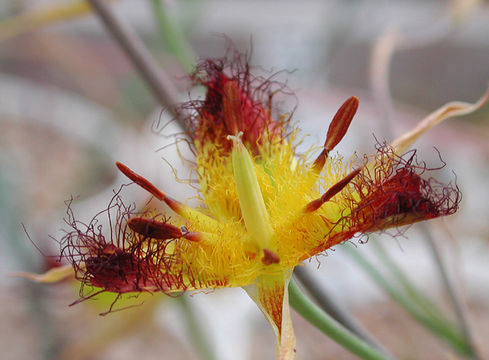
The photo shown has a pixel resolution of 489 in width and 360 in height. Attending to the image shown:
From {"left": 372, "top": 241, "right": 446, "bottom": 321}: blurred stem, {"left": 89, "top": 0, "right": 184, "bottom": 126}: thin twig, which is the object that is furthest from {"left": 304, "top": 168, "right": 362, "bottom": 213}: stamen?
{"left": 372, "top": 241, "right": 446, "bottom": 321}: blurred stem

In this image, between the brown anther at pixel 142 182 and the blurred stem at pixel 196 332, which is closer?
the brown anther at pixel 142 182

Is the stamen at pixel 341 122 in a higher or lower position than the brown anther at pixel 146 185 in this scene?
higher

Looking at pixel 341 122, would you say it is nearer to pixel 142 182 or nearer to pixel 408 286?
pixel 142 182

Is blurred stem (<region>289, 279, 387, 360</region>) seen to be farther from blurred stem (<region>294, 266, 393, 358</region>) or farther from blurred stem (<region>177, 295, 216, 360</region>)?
blurred stem (<region>177, 295, 216, 360</region>)

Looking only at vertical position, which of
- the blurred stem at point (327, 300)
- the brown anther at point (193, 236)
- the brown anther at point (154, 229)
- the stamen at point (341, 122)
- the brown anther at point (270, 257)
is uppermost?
the stamen at point (341, 122)

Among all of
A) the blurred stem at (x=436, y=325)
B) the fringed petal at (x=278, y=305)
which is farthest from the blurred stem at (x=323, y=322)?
the blurred stem at (x=436, y=325)

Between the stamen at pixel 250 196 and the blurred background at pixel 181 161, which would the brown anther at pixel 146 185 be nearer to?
the stamen at pixel 250 196

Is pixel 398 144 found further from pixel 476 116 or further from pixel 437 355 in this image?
pixel 476 116

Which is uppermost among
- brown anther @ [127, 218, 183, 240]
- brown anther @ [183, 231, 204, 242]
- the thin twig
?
the thin twig
